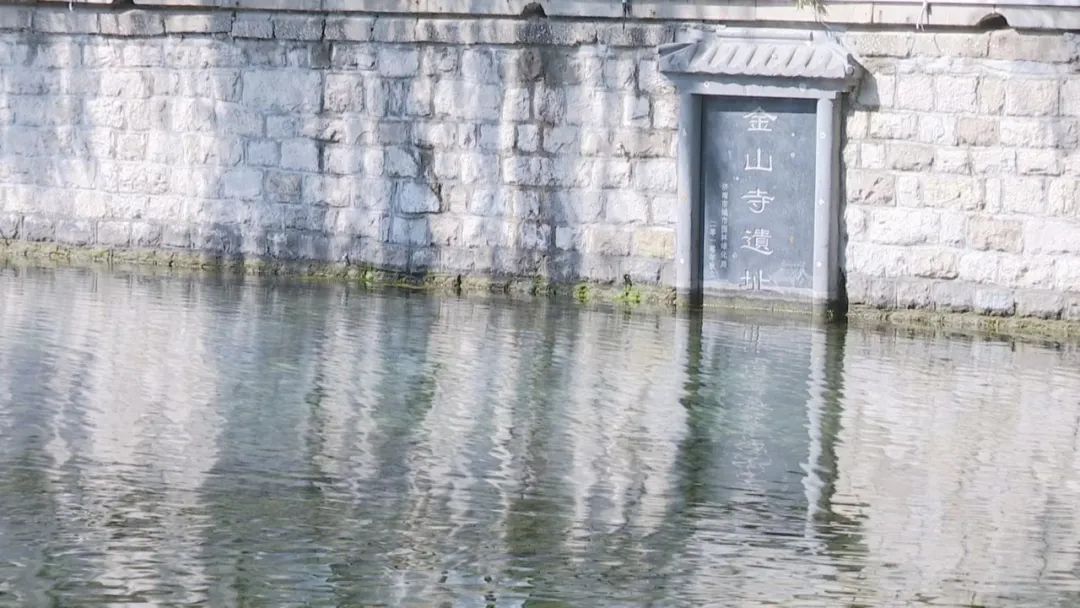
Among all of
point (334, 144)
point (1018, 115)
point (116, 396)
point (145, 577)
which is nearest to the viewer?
point (145, 577)

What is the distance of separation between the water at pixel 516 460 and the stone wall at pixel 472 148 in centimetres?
89

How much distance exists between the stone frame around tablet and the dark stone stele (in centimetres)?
5

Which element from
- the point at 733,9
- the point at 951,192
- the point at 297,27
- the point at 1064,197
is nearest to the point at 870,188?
the point at 951,192

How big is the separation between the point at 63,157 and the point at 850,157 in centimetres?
613

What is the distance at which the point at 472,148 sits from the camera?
15180mm

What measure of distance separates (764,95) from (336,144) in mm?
3269

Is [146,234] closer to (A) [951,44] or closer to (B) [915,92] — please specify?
(B) [915,92]

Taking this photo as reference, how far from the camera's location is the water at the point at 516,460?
714 centimetres

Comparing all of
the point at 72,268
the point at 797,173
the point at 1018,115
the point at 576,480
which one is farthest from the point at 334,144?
the point at 576,480

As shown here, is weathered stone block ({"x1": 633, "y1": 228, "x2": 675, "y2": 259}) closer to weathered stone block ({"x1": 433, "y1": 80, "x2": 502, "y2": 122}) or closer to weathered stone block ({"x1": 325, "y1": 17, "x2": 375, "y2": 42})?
weathered stone block ({"x1": 433, "y1": 80, "x2": 502, "y2": 122})

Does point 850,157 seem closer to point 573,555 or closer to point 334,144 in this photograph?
point 334,144

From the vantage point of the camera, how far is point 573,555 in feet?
24.5

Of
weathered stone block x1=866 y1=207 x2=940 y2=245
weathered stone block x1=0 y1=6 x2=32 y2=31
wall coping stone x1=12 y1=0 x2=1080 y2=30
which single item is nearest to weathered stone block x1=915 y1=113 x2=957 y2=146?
weathered stone block x1=866 y1=207 x2=940 y2=245

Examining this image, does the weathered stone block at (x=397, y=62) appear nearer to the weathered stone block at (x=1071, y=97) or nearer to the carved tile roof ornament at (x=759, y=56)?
the carved tile roof ornament at (x=759, y=56)
